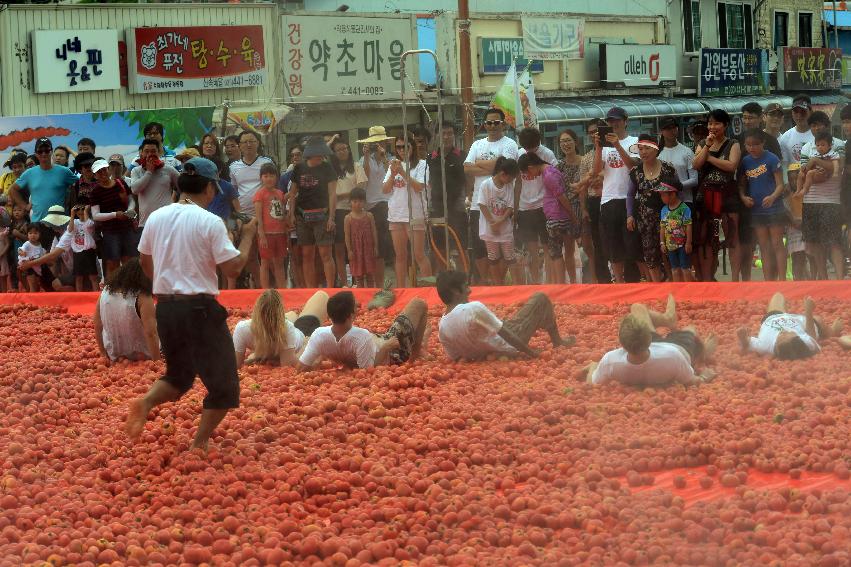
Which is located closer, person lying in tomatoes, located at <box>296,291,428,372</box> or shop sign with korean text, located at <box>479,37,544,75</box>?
person lying in tomatoes, located at <box>296,291,428,372</box>

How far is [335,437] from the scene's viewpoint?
698 cm

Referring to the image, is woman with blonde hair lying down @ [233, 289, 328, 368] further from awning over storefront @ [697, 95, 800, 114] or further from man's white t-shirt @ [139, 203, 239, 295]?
awning over storefront @ [697, 95, 800, 114]

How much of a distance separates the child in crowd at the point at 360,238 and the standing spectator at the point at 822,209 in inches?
169

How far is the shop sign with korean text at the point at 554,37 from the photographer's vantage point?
26.9 m

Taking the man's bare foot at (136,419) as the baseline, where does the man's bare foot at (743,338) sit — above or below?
above

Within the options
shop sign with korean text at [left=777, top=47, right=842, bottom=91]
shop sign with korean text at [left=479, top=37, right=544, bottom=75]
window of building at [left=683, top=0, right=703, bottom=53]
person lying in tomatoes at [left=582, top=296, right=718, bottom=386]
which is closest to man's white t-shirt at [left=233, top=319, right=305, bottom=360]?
person lying in tomatoes at [left=582, top=296, right=718, bottom=386]

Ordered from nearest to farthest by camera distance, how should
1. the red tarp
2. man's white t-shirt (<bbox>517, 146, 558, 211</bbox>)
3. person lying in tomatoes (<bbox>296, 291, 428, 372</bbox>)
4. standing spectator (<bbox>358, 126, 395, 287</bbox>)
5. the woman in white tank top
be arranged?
person lying in tomatoes (<bbox>296, 291, 428, 372</bbox>) < the woman in white tank top < the red tarp < man's white t-shirt (<bbox>517, 146, 558, 211</bbox>) < standing spectator (<bbox>358, 126, 395, 287</bbox>)

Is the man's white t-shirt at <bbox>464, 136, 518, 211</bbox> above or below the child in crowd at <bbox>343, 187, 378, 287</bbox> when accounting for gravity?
above

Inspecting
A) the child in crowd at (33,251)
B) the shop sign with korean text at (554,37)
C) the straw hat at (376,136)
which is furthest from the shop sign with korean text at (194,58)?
the shop sign with korean text at (554,37)

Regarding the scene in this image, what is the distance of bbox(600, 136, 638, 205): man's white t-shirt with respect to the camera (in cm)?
1157

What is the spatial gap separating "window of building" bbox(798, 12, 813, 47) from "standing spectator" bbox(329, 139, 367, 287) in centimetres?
2656

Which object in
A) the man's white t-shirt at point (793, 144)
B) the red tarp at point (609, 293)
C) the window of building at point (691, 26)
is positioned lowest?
the red tarp at point (609, 293)

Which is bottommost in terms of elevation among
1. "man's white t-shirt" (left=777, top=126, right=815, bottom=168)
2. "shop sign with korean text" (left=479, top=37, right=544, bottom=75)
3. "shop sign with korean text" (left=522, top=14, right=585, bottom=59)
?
"man's white t-shirt" (left=777, top=126, right=815, bottom=168)

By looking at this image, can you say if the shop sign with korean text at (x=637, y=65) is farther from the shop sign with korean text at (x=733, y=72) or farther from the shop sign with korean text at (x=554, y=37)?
the shop sign with korean text at (x=733, y=72)
